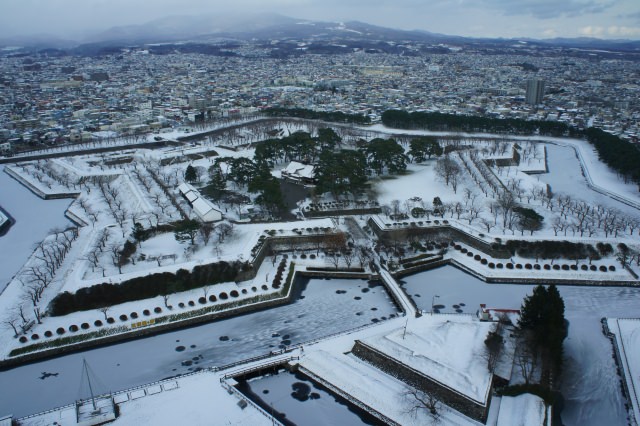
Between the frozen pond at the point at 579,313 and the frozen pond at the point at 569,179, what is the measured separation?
692 centimetres

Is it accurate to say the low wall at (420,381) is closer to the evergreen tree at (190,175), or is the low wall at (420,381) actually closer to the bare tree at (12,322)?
the bare tree at (12,322)

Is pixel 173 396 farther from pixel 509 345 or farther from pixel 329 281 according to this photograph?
pixel 509 345

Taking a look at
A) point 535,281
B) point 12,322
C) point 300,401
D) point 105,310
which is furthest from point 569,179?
point 12,322

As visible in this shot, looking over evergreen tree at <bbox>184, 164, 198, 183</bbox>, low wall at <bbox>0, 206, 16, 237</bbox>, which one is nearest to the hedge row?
low wall at <bbox>0, 206, 16, 237</bbox>

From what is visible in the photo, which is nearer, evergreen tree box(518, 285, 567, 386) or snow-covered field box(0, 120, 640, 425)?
evergreen tree box(518, 285, 567, 386)

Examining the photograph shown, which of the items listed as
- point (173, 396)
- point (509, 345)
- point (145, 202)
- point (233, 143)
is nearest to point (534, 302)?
point (509, 345)

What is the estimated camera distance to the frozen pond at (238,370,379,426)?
909 centimetres

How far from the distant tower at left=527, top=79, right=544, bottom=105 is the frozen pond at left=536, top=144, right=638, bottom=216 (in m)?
16.5

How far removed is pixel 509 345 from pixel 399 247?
5.72m

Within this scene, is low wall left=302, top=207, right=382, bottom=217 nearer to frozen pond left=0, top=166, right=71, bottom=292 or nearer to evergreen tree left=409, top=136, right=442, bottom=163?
evergreen tree left=409, top=136, right=442, bottom=163

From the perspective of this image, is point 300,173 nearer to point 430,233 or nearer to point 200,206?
point 200,206

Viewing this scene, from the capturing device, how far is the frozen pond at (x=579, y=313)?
9.18 meters

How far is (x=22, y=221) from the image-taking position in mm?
19203

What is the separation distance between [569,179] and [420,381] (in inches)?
697
